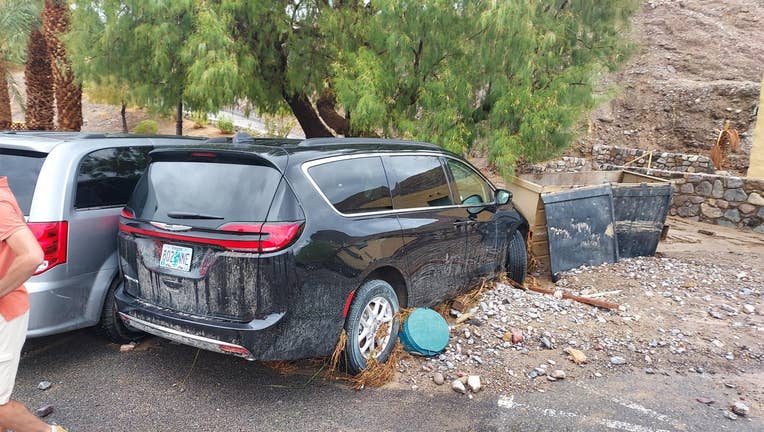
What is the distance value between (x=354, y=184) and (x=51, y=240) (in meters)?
2.26

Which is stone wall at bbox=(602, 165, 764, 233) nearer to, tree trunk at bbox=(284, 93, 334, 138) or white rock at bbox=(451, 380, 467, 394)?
tree trunk at bbox=(284, 93, 334, 138)

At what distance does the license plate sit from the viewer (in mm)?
3508

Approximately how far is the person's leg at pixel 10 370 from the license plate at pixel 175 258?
38.1 inches

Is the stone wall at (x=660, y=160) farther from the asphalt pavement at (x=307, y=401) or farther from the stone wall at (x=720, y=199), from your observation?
the asphalt pavement at (x=307, y=401)

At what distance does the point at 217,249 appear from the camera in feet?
11.1

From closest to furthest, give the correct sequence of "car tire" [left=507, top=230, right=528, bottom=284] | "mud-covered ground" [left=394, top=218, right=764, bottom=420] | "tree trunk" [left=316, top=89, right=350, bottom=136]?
1. "mud-covered ground" [left=394, top=218, right=764, bottom=420]
2. "car tire" [left=507, top=230, right=528, bottom=284]
3. "tree trunk" [left=316, top=89, right=350, bottom=136]

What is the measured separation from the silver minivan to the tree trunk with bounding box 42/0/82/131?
1211 centimetres

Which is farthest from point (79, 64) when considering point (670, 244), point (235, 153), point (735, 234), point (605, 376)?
point (735, 234)

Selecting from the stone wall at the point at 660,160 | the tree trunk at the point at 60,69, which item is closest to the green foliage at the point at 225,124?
the tree trunk at the point at 60,69

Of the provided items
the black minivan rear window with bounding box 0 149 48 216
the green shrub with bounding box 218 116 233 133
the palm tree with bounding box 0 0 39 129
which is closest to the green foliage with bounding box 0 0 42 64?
the palm tree with bounding box 0 0 39 129

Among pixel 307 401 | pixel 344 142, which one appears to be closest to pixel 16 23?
pixel 344 142

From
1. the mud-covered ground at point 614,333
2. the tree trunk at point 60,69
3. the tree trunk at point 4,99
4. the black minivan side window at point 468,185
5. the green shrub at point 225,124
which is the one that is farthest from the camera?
the green shrub at point 225,124

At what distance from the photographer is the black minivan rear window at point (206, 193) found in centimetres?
343

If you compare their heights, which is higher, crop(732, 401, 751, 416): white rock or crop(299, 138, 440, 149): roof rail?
crop(299, 138, 440, 149): roof rail
